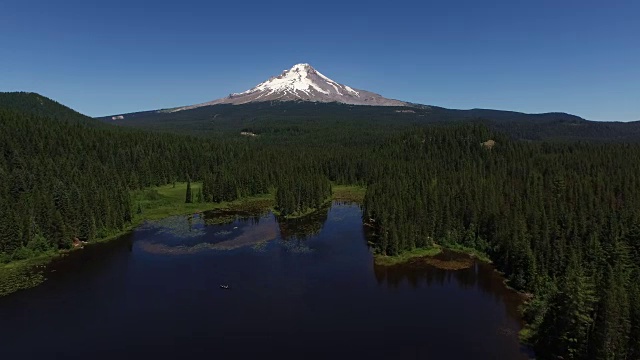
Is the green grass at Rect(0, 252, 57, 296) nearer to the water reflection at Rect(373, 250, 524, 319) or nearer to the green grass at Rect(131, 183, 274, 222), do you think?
the green grass at Rect(131, 183, 274, 222)

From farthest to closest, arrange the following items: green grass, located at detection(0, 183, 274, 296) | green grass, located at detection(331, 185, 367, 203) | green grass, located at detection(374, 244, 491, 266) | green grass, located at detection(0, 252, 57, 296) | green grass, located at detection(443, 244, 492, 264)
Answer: green grass, located at detection(331, 185, 367, 203) → green grass, located at detection(443, 244, 492, 264) → green grass, located at detection(374, 244, 491, 266) → green grass, located at detection(0, 183, 274, 296) → green grass, located at detection(0, 252, 57, 296)

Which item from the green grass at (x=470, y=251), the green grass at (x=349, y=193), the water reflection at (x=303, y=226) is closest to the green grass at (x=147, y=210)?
the water reflection at (x=303, y=226)

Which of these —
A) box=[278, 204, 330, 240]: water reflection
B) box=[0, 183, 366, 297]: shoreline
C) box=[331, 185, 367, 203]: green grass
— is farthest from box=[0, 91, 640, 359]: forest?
box=[278, 204, 330, 240]: water reflection

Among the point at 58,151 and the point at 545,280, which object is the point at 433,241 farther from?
the point at 58,151

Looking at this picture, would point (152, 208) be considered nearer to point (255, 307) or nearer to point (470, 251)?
point (255, 307)

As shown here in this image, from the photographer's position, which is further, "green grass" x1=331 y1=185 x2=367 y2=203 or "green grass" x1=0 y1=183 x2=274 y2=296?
"green grass" x1=331 y1=185 x2=367 y2=203

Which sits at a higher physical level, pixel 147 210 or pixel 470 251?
pixel 470 251

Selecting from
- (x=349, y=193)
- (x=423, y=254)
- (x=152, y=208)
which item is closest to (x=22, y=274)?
(x=152, y=208)
